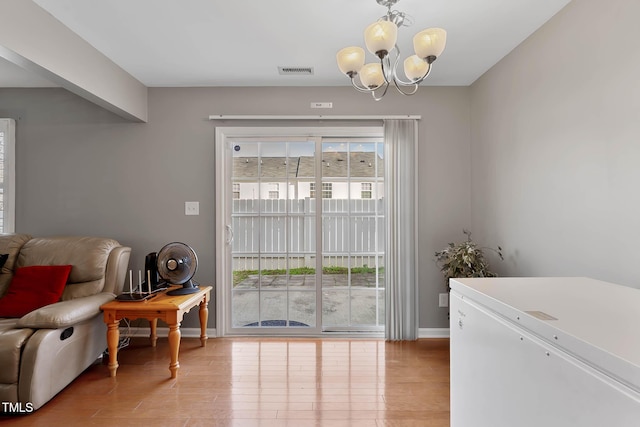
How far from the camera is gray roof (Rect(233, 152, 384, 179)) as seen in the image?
10.5 feet

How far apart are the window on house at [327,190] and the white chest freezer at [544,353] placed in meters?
1.85

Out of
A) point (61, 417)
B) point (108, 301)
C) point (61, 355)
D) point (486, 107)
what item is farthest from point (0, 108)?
point (486, 107)

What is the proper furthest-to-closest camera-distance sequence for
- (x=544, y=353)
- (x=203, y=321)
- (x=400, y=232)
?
(x=400, y=232), (x=203, y=321), (x=544, y=353)

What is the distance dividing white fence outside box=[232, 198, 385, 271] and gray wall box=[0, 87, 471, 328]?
355 millimetres

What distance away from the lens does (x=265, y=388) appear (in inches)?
86.7

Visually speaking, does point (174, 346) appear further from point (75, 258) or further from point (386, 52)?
point (386, 52)

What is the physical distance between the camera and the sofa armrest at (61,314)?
6.48 ft

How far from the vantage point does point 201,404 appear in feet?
6.61

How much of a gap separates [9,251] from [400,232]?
3.37 metres

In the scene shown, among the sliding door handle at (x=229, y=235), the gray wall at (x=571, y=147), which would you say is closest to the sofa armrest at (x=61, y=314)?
the sliding door handle at (x=229, y=235)

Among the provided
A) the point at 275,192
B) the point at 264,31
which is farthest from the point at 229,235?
the point at 264,31

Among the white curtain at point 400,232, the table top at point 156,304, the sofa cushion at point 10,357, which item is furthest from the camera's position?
the white curtain at point 400,232

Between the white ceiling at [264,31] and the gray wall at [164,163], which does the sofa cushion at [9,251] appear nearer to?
the gray wall at [164,163]

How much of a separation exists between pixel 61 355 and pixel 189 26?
2.33 m
